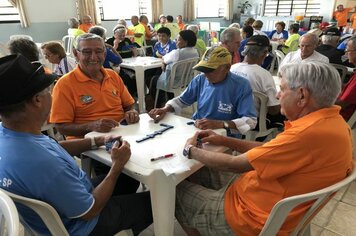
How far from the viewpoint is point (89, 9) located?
24.0 feet

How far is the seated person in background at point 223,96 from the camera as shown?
1.69m

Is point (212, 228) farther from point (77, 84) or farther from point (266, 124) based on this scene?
point (266, 124)

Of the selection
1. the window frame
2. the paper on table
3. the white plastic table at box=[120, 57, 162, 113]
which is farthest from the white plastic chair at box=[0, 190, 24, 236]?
the window frame

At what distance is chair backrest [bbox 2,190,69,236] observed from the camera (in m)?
0.86

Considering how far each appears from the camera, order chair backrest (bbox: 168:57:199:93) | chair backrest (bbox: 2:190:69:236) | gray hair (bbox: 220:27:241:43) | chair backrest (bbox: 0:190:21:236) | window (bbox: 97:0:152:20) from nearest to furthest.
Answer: chair backrest (bbox: 0:190:21:236) < chair backrest (bbox: 2:190:69:236) < gray hair (bbox: 220:27:241:43) < chair backrest (bbox: 168:57:199:93) < window (bbox: 97:0:152:20)

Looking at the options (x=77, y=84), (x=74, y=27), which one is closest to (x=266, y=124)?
(x=77, y=84)

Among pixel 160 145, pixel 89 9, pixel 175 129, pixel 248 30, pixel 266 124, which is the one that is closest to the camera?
→ pixel 160 145

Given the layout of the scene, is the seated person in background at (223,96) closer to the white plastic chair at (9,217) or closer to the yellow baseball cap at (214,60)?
the yellow baseball cap at (214,60)

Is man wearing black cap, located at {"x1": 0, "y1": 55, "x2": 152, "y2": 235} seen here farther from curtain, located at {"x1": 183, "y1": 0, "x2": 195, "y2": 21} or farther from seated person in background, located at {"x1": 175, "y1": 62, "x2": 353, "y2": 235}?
curtain, located at {"x1": 183, "y1": 0, "x2": 195, "y2": 21}

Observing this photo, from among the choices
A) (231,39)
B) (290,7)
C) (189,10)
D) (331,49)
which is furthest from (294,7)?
(231,39)

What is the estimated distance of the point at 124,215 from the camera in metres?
1.24

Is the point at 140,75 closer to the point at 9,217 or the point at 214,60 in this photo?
the point at 214,60

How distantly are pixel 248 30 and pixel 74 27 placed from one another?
13.5 feet

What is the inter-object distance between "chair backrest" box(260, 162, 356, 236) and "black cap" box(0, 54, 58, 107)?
3.12 feet
